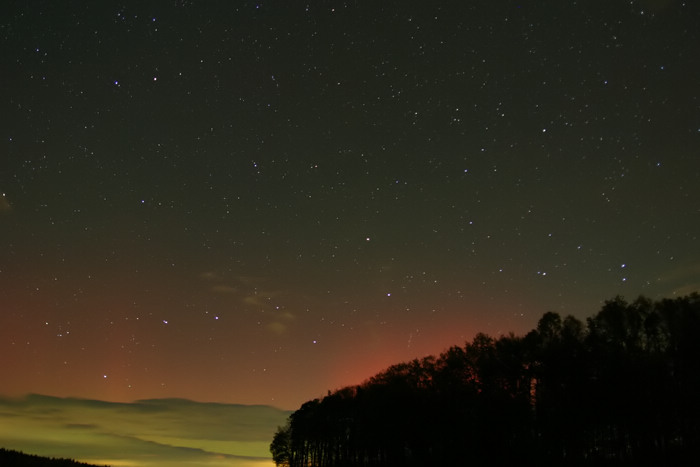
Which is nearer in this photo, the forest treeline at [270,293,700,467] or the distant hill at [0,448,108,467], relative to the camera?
the forest treeline at [270,293,700,467]

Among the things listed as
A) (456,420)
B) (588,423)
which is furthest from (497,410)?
(588,423)

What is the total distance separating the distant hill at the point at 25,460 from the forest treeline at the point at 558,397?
29442 mm

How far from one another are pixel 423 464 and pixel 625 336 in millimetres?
23065

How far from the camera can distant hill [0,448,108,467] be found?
44.8 m

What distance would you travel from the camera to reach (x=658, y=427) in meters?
36.0

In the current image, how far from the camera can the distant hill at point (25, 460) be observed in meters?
44.8

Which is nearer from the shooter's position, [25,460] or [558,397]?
[558,397]

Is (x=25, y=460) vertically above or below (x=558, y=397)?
below

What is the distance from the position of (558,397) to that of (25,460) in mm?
44588

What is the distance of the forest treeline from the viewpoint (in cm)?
3550

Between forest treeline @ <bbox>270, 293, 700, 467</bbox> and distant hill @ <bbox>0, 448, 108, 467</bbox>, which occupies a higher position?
forest treeline @ <bbox>270, 293, 700, 467</bbox>

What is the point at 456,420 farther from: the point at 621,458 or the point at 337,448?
the point at 337,448

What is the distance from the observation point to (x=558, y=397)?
4084cm

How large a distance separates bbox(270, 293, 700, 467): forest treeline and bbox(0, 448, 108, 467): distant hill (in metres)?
29.4
